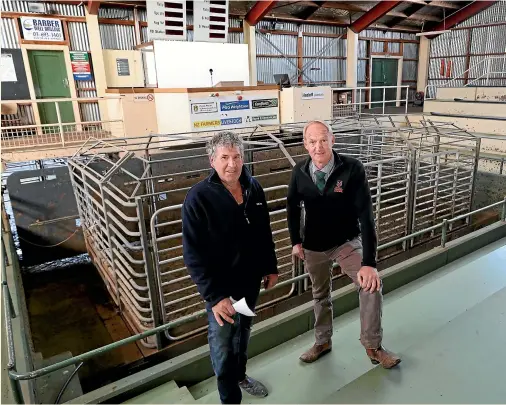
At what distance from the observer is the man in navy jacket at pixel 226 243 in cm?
168

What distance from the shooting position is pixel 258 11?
11.1 metres

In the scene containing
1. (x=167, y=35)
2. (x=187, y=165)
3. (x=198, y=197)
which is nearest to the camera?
(x=198, y=197)

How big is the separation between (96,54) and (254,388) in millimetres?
9551

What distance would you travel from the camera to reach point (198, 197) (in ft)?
Answer: 5.43

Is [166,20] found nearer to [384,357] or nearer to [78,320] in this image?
[78,320]

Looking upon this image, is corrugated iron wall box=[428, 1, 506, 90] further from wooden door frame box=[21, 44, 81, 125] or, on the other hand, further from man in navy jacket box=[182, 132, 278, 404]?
man in navy jacket box=[182, 132, 278, 404]

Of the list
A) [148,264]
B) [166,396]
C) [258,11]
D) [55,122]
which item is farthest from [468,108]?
[55,122]

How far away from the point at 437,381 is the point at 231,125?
5.98 metres

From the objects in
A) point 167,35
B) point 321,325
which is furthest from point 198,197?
point 167,35

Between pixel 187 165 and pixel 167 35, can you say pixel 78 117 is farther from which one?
pixel 187 165

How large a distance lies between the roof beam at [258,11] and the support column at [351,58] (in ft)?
14.5

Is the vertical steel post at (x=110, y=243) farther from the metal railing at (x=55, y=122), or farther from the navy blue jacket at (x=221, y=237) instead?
the metal railing at (x=55, y=122)

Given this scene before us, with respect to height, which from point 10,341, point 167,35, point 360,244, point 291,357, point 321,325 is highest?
point 167,35

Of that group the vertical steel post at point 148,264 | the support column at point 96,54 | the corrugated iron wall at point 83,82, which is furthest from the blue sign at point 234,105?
the corrugated iron wall at point 83,82
